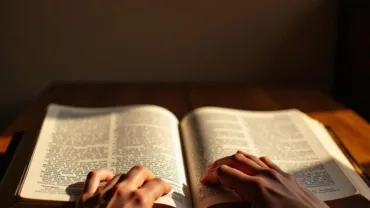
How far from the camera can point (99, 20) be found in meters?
1.36

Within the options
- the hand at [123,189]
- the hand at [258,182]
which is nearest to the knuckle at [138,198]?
the hand at [123,189]

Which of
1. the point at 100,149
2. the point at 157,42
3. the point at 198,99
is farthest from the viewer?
the point at 157,42

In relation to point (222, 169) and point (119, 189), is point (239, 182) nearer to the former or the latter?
point (222, 169)

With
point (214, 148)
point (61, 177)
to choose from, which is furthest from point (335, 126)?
point (61, 177)

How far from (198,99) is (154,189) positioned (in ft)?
1.73

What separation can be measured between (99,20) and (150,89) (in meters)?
0.25

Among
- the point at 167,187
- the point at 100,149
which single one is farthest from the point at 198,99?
the point at 167,187

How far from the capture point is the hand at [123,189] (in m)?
0.66

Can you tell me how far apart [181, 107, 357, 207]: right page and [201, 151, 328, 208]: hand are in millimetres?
18

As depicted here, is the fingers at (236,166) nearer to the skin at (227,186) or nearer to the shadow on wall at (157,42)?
the skin at (227,186)

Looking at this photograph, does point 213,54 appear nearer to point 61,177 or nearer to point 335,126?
point 335,126

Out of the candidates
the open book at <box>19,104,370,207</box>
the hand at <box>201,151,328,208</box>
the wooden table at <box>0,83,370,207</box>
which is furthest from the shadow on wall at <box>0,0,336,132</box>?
the hand at <box>201,151,328,208</box>

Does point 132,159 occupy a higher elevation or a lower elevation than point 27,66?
lower

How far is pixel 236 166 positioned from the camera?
76 centimetres
